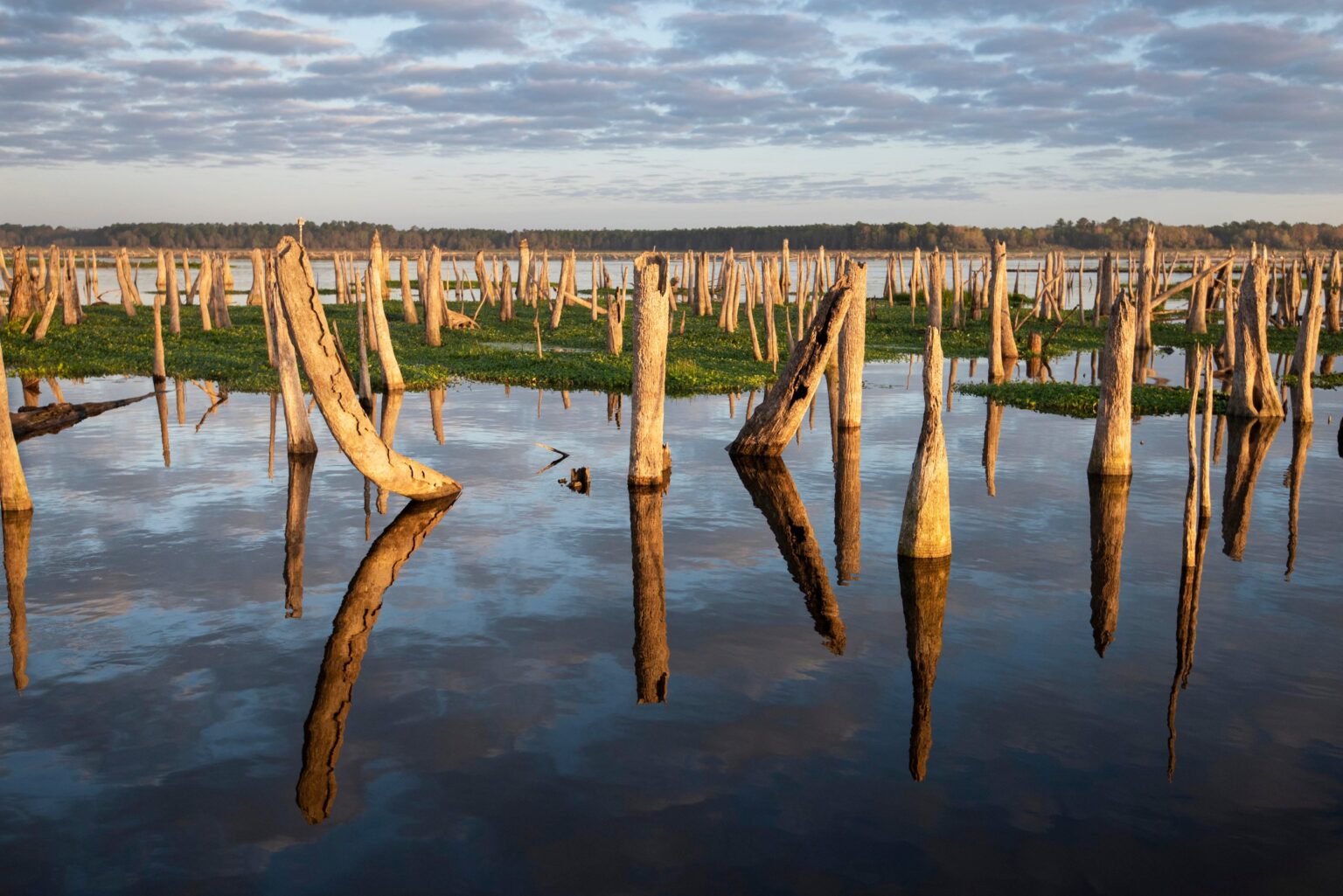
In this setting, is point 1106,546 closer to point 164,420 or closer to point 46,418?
point 164,420

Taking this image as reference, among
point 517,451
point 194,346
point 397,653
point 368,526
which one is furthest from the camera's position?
point 194,346

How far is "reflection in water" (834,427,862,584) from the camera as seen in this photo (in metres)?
11.5

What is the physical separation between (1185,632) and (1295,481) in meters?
7.23

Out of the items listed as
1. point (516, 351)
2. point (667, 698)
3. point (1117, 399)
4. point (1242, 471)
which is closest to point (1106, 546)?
point (1117, 399)

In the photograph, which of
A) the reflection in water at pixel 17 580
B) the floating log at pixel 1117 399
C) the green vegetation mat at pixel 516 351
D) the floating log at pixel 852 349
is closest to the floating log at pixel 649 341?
the floating log at pixel 852 349

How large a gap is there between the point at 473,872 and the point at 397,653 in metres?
3.28

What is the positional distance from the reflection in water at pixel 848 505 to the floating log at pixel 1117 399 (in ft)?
10.3

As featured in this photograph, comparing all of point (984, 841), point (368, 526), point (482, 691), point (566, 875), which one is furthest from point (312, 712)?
point (368, 526)

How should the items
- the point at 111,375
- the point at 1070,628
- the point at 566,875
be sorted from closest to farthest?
the point at 566,875 → the point at 1070,628 → the point at 111,375

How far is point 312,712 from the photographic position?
778 cm

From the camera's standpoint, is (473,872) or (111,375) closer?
(473,872)

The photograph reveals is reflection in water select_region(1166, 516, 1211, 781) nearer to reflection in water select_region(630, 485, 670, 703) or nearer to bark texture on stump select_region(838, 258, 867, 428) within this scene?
reflection in water select_region(630, 485, 670, 703)

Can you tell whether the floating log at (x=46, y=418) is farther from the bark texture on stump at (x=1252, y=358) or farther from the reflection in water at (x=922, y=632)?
the bark texture on stump at (x=1252, y=358)

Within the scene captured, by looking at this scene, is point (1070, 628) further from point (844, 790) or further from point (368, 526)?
point (368, 526)
